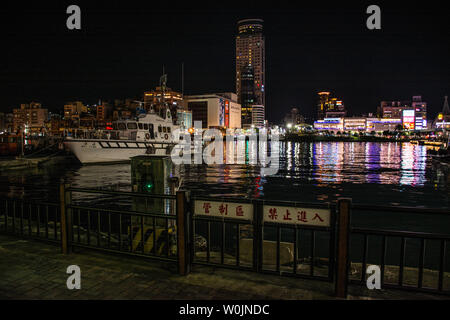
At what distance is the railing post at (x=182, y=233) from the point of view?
15.9ft

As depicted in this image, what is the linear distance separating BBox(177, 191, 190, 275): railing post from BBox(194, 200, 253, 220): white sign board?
0.24 meters

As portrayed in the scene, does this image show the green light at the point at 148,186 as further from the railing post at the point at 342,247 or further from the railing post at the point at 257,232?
the railing post at the point at 342,247

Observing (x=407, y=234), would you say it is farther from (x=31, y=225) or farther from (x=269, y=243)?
(x=31, y=225)

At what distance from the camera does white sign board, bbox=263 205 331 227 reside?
4399 mm

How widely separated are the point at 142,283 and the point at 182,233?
0.98 m

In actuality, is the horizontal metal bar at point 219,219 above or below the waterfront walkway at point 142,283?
above

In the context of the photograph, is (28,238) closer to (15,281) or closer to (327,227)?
(15,281)

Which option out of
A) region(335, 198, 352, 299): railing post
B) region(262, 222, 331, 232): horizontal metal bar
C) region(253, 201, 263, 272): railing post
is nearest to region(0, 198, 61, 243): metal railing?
region(253, 201, 263, 272): railing post

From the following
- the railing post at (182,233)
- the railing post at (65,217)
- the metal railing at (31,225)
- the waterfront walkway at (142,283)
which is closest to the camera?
the waterfront walkway at (142,283)

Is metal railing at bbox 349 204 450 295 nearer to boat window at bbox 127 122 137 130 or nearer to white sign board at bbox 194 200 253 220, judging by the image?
white sign board at bbox 194 200 253 220

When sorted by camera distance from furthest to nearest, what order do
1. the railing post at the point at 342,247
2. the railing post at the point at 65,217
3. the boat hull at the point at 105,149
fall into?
the boat hull at the point at 105,149 → the railing post at the point at 65,217 → the railing post at the point at 342,247

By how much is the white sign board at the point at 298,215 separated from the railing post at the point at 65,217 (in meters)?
3.95

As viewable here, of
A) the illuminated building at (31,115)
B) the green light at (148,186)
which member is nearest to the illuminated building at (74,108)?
the illuminated building at (31,115)

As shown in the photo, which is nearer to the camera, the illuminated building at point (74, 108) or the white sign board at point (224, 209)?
the white sign board at point (224, 209)
